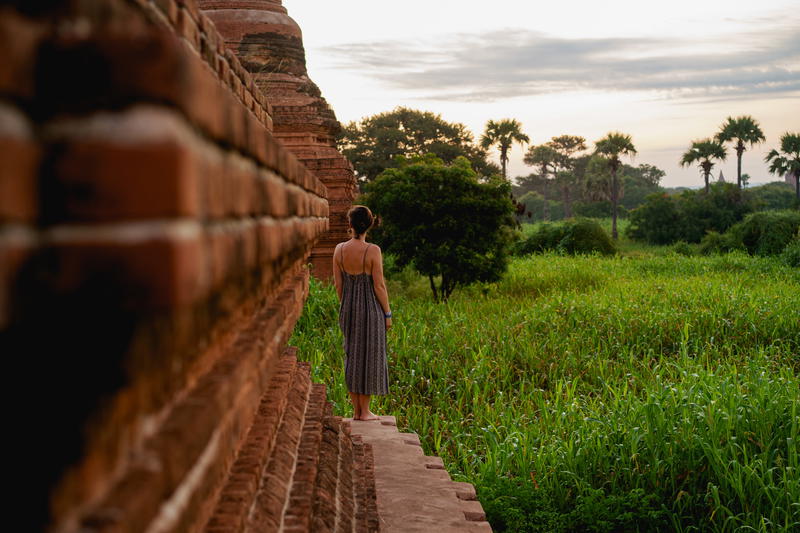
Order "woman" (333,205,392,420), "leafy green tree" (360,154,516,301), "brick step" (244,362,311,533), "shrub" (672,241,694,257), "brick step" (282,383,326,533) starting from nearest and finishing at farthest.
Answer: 1. "brick step" (244,362,311,533)
2. "brick step" (282,383,326,533)
3. "woman" (333,205,392,420)
4. "leafy green tree" (360,154,516,301)
5. "shrub" (672,241,694,257)

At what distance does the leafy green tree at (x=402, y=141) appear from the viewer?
103 ft

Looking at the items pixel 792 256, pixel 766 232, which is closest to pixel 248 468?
pixel 792 256

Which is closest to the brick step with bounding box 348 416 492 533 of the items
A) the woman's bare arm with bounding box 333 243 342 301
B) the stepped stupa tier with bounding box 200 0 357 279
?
the woman's bare arm with bounding box 333 243 342 301

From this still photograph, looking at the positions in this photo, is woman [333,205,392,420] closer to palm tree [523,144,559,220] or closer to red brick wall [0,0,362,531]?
red brick wall [0,0,362,531]

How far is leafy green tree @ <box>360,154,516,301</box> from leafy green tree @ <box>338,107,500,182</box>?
1793 centimetres

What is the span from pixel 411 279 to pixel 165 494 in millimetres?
15308

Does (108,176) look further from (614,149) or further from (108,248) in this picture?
(614,149)

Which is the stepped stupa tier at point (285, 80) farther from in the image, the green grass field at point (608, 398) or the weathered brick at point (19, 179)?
the weathered brick at point (19, 179)

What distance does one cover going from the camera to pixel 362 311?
4641 millimetres

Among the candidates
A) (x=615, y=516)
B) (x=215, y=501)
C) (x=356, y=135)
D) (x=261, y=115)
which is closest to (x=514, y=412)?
(x=615, y=516)

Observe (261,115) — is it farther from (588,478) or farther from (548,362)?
(548,362)

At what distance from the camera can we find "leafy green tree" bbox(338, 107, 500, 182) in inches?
1240

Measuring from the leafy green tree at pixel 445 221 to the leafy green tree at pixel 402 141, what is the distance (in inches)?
706

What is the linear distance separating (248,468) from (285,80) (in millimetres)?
9822
